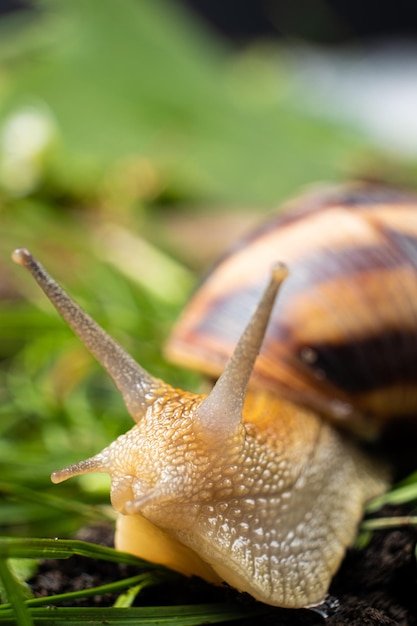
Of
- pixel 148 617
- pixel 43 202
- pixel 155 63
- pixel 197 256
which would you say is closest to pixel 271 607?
pixel 148 617

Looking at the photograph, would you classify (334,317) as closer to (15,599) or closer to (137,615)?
(137,615)

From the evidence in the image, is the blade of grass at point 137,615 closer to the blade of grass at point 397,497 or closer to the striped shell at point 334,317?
the blade of grass at point 397,497

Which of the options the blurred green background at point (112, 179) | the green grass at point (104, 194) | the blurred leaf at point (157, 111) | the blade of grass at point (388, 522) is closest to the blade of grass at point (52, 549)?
the green grass at point (104, 194)

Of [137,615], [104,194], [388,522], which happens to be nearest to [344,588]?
[388,522]

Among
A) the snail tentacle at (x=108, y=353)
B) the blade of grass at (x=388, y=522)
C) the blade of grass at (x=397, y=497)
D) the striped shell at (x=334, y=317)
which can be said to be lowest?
the blade of grass at (x=388, y=522)

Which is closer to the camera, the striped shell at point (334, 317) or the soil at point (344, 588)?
the soil at point (344, 588)

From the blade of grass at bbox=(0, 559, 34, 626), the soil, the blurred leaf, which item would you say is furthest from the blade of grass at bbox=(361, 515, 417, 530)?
the blurred leaf

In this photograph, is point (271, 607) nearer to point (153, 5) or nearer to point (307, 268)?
point (307, 268)
